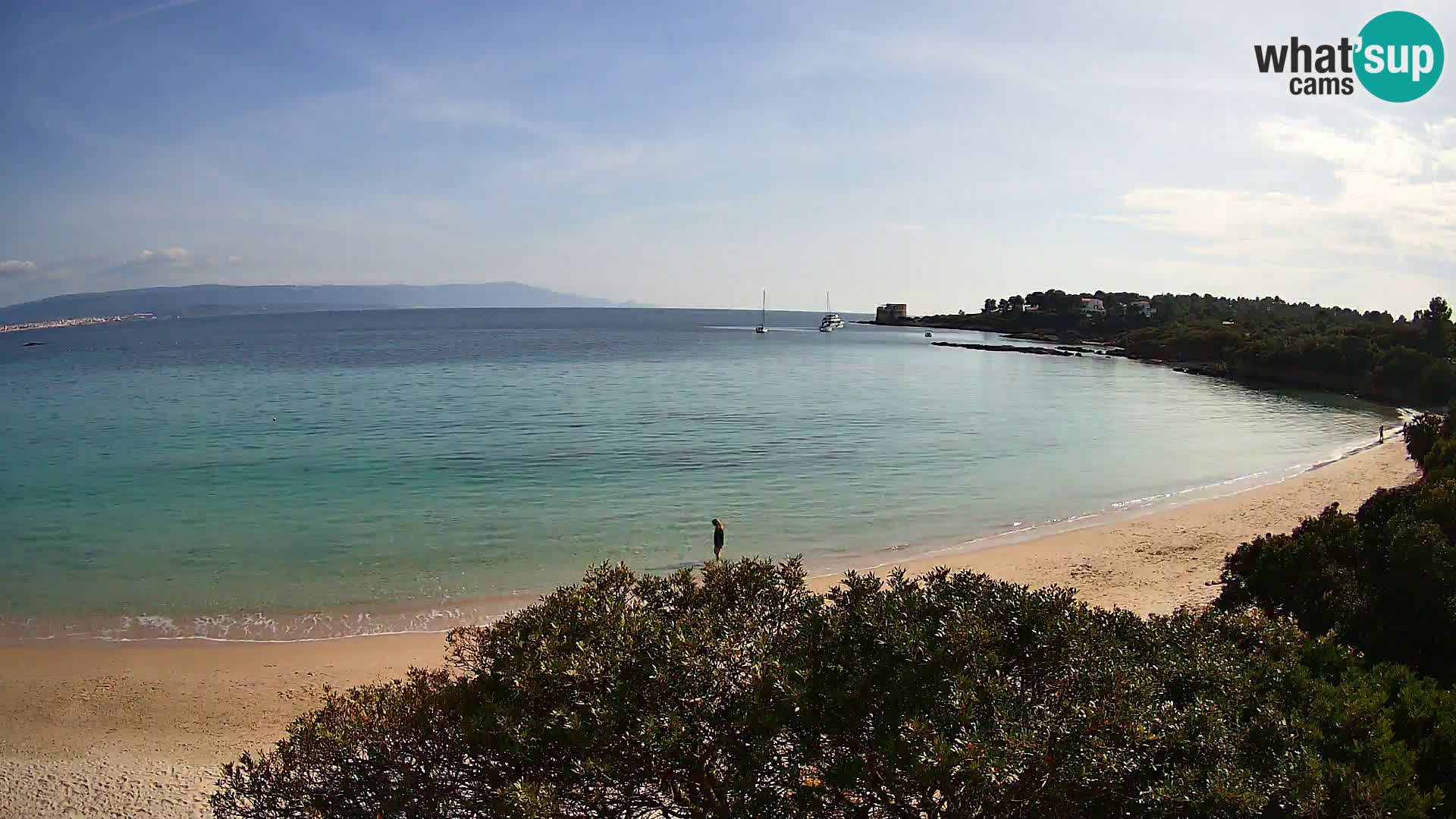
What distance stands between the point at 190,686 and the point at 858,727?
10308mm

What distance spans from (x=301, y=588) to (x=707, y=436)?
18989 millimetres

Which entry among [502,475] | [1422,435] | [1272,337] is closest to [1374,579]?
[1422,435]

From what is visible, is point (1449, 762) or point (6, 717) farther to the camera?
point (6, 717)

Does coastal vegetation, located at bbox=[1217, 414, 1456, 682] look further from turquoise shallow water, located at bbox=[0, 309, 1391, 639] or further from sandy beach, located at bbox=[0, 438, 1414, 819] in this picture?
turquoise shallow water, located at bbox=[0, 309, 1391, 639]

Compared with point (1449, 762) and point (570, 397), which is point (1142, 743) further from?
point (570, 397)

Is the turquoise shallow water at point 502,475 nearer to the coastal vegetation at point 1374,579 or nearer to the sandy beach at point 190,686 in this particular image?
the sandy beach at point 190,686

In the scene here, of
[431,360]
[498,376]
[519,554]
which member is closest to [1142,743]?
[519,554]

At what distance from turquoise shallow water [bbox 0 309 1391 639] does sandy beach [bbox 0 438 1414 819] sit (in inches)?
37.1

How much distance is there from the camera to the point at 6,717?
33.4ft

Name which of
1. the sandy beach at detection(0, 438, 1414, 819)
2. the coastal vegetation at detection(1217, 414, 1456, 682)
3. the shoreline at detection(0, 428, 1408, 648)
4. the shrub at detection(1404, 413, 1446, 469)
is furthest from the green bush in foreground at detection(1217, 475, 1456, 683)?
the shrub at detection(1404, 413, 1446, 469)

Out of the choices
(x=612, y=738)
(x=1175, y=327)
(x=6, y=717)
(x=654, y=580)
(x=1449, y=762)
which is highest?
(x=1175, y=327)

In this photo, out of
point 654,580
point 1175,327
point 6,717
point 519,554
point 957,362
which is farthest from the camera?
point 1175,327

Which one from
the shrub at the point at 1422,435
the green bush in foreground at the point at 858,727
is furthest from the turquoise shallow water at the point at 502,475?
the green bush in foreground at the point at 858,727

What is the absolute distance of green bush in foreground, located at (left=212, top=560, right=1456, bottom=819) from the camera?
4.47 meters
